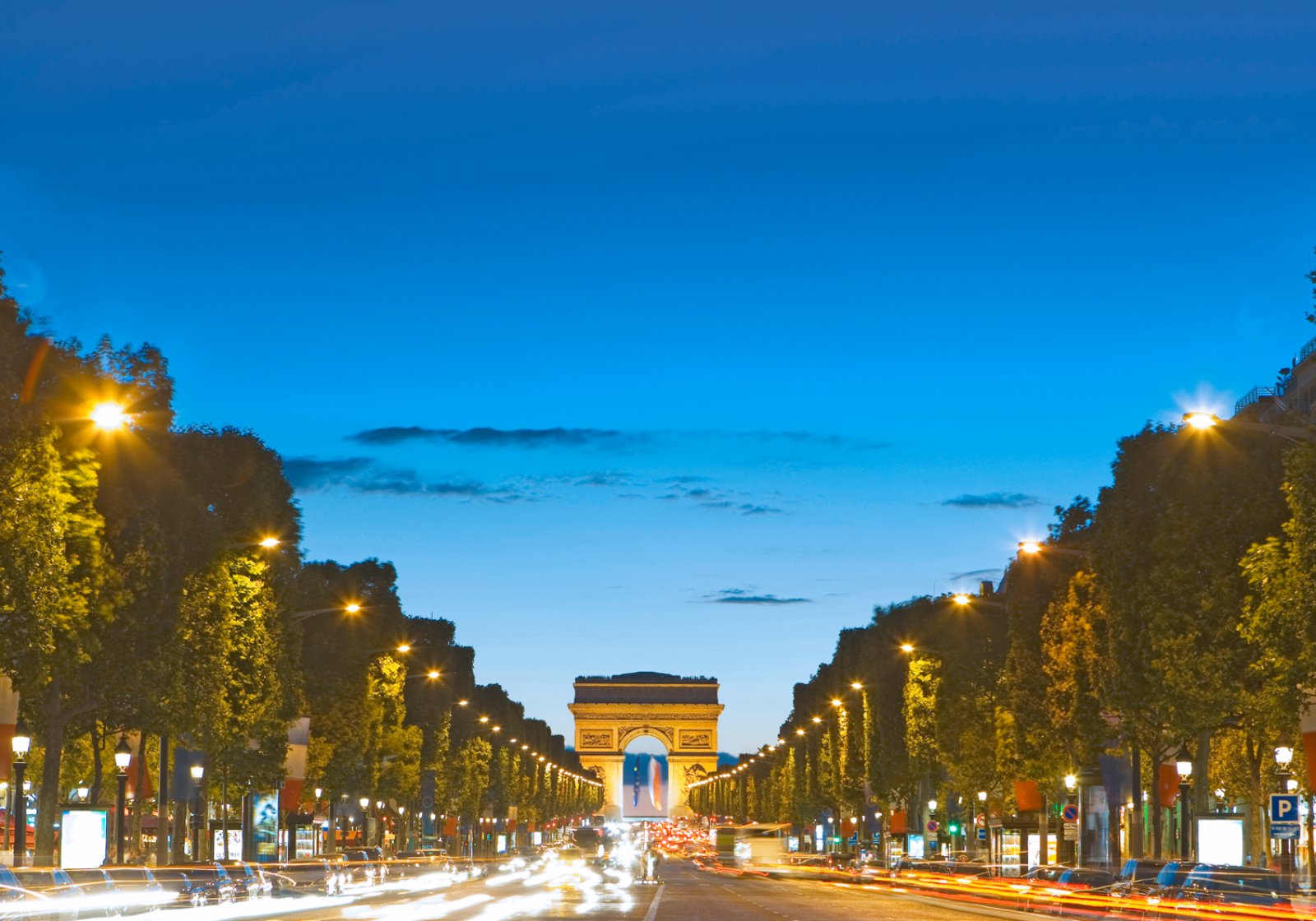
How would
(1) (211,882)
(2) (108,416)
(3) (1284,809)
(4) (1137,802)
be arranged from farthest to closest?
(4) (1137,802), (1) (211,882), (3) (1284,809), (2) (108,416)

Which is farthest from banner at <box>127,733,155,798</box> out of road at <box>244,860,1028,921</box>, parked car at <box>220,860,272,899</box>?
parked car at <box>220,860,272,899</box>

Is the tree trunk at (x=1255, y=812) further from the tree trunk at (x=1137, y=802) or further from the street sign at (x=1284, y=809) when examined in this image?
the street sign at (x=1284, y=809)

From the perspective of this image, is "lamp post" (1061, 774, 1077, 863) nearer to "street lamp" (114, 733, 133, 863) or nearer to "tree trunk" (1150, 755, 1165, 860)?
"tree trunk" (1150, 755, 1165, 860)

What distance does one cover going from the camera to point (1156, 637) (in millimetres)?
54688

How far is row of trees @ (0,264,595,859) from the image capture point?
4241 centimetres

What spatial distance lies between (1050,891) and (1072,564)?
827 inches

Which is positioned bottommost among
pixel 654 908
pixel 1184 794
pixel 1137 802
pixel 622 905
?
pixel 622 905

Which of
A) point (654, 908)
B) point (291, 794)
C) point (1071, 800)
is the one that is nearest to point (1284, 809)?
point (654, 908)

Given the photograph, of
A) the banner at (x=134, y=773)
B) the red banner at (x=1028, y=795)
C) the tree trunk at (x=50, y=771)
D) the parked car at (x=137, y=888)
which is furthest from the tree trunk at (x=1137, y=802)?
the banner at (x=134, y=773)

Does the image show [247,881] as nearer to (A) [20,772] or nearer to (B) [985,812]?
(A) [20,772]

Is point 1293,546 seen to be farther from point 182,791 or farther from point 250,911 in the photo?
point 182,791

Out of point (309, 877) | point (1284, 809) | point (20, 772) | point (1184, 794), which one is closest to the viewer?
point (1284, 809)

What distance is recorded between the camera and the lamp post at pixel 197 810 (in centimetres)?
7019

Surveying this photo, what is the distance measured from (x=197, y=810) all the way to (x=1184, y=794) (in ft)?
137
